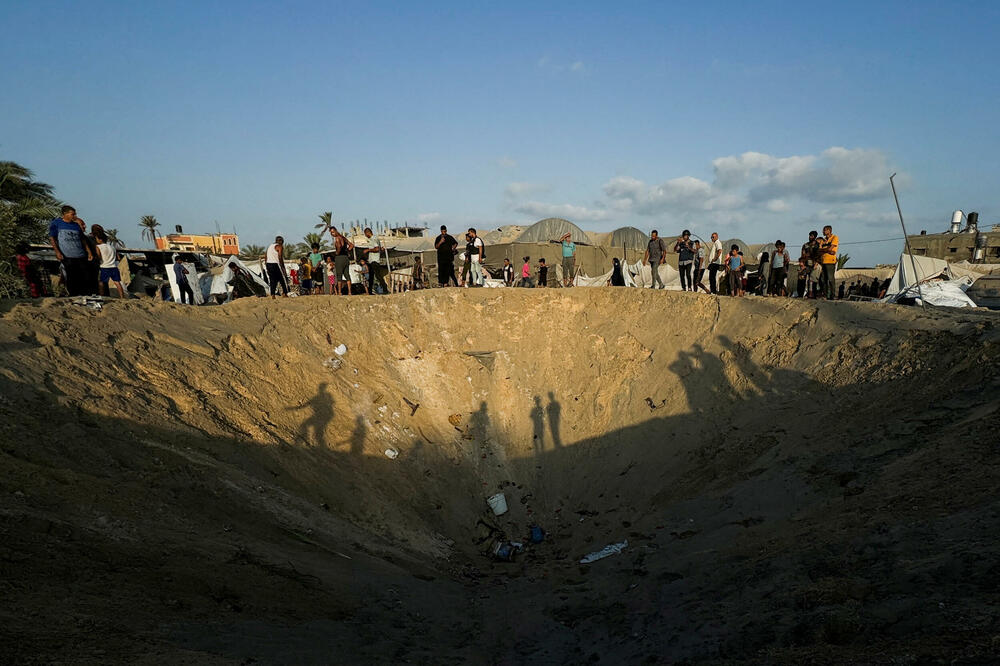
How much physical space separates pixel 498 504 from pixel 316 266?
9480 millimetres

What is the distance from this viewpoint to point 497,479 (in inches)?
401

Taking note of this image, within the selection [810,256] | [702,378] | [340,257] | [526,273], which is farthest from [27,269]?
[810,256]

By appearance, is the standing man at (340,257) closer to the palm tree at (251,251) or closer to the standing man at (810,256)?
the standing man at (810,256)

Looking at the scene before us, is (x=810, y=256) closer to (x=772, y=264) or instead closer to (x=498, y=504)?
(x=772, y=264)

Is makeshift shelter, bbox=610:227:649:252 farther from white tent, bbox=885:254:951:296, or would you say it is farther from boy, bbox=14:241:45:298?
boy, bbox=14:241:45:298

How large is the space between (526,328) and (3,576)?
10.6 metres

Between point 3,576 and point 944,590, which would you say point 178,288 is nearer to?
point 3,576

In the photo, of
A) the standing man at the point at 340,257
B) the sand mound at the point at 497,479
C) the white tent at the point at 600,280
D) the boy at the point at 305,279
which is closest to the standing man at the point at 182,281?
the standing man at the point at 340,257

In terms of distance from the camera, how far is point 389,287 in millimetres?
16438

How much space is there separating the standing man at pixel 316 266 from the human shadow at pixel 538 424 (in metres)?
7.81

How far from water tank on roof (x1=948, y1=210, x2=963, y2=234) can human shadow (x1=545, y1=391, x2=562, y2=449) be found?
28698 mm

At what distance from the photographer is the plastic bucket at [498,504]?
9.41 m

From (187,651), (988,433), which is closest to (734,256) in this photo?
(988,433)

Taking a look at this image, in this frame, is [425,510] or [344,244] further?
[344,244]
